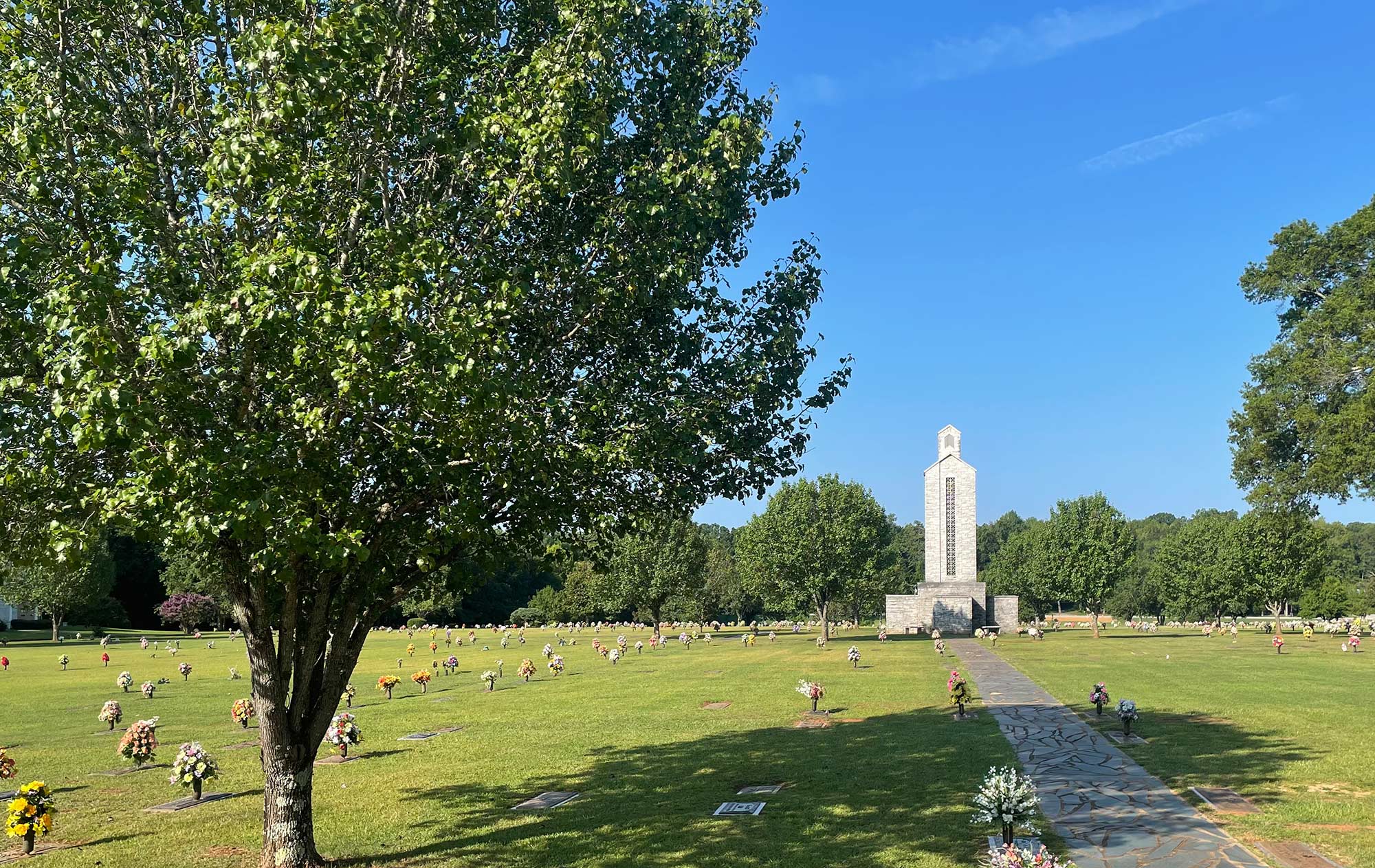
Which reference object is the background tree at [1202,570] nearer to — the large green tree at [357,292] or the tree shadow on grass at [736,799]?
the tree shadow on grass at [736,799]

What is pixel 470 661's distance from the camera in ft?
161

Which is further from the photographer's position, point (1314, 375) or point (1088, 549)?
point (1088, 549)

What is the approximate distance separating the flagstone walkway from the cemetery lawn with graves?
0.43 metres

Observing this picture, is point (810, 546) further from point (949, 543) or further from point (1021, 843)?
point (1021, 843)

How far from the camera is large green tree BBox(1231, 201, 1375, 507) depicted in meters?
32.0

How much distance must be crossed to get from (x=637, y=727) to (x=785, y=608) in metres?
49.4

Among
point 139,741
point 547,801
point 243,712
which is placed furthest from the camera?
point 243,712

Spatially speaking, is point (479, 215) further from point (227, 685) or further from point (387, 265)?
point (227, 685)

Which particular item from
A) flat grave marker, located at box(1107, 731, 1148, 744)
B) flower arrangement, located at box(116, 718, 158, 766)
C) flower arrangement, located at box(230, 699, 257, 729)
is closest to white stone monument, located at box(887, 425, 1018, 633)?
flat grave marker, located at box(1107, 731, 1148, 744)

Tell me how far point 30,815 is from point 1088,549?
256 ft

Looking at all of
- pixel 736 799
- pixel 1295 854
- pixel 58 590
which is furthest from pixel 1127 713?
pixel 58 590

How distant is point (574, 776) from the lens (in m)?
17.0

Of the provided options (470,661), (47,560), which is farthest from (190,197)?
(470,661)

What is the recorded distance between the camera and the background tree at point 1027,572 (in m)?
80.0
